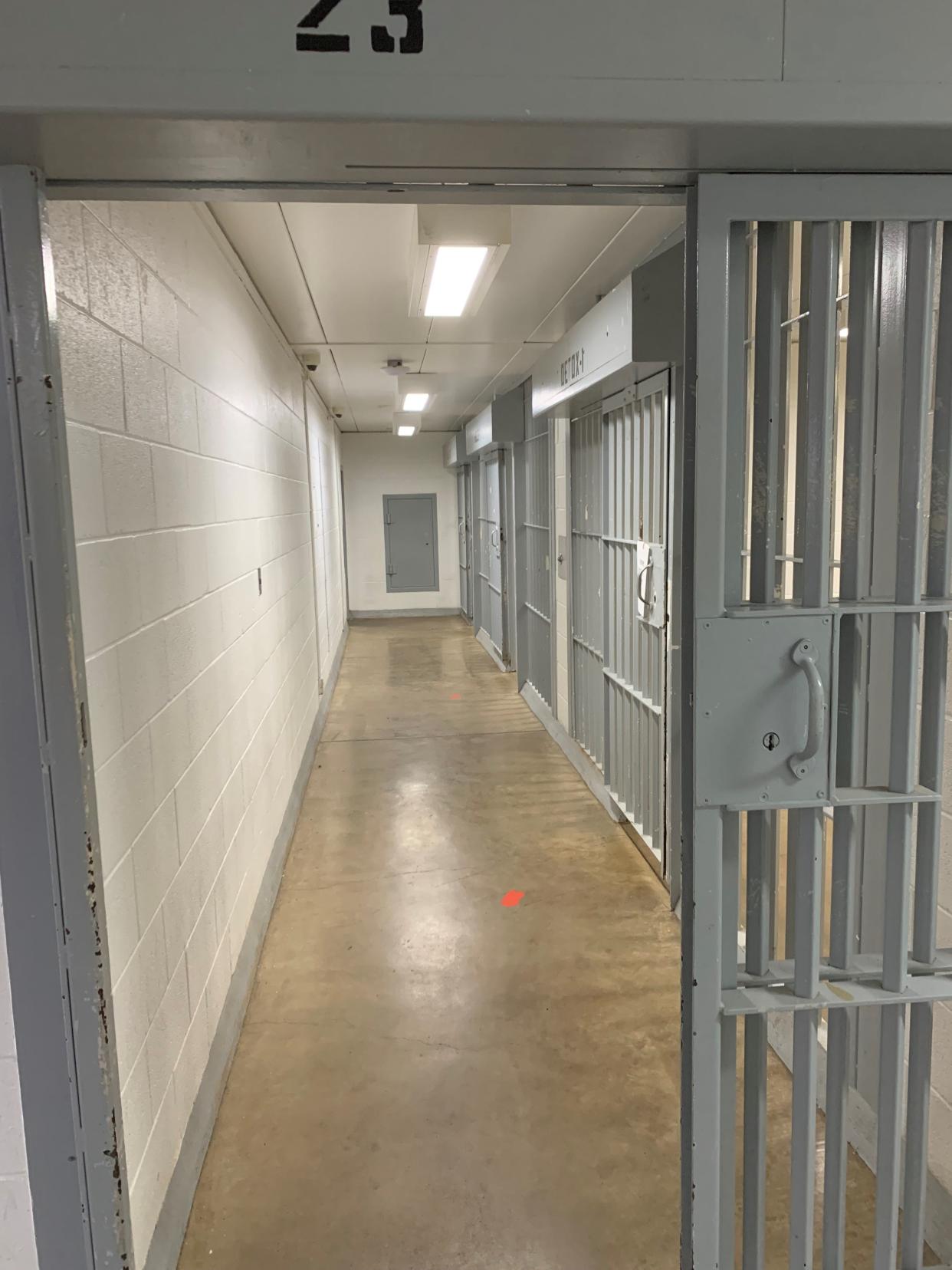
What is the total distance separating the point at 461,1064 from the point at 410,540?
961 centimetres

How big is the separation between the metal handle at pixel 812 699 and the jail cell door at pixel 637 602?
1.98 m

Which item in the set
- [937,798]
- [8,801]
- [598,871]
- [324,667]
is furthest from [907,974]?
[324,667]

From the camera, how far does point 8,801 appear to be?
1.22m

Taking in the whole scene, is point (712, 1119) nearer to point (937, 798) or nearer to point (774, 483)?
point (937, 798)

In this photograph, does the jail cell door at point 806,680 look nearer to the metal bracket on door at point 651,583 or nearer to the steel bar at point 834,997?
the steel bar at point 834,997

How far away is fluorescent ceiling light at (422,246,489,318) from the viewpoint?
9.23 feet

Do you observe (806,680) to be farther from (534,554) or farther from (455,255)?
(534,554)

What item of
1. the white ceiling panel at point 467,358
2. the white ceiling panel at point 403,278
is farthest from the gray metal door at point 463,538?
the white ceiling panel at point 403,278

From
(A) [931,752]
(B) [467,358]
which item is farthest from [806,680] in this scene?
(B) [467,358]

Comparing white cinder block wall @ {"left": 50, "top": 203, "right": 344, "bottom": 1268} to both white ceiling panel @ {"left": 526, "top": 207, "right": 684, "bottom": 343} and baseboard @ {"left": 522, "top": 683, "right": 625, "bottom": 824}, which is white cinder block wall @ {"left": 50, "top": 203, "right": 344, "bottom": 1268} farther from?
baseboard @ {"left": 522, "top": 683, "right": 625, "bottom": 824}

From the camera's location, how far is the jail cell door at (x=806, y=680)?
130cm

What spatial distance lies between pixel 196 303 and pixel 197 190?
52.9 inches

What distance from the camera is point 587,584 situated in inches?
190

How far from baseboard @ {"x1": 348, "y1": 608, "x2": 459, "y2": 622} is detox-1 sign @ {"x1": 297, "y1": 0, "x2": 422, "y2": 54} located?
10733mm
